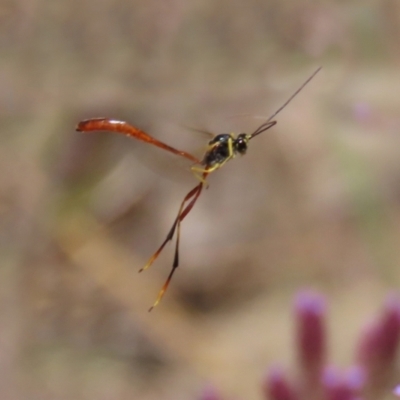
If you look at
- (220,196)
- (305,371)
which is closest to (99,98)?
(220,196)

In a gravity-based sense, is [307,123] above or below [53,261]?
above

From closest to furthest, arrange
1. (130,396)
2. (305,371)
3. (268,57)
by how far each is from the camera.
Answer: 1. (305,371)
2. (130,396)
3. (268,57)

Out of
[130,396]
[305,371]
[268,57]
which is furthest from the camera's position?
[268,57]

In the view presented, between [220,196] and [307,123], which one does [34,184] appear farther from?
[307,123]

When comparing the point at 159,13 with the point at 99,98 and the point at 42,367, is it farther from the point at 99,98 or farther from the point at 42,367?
the point at 42,367

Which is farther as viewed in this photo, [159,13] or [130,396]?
[159,13]

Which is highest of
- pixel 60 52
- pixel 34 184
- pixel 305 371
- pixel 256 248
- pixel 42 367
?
pixel 60 52

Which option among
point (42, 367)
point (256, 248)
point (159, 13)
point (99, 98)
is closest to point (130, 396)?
point (42, 367)
